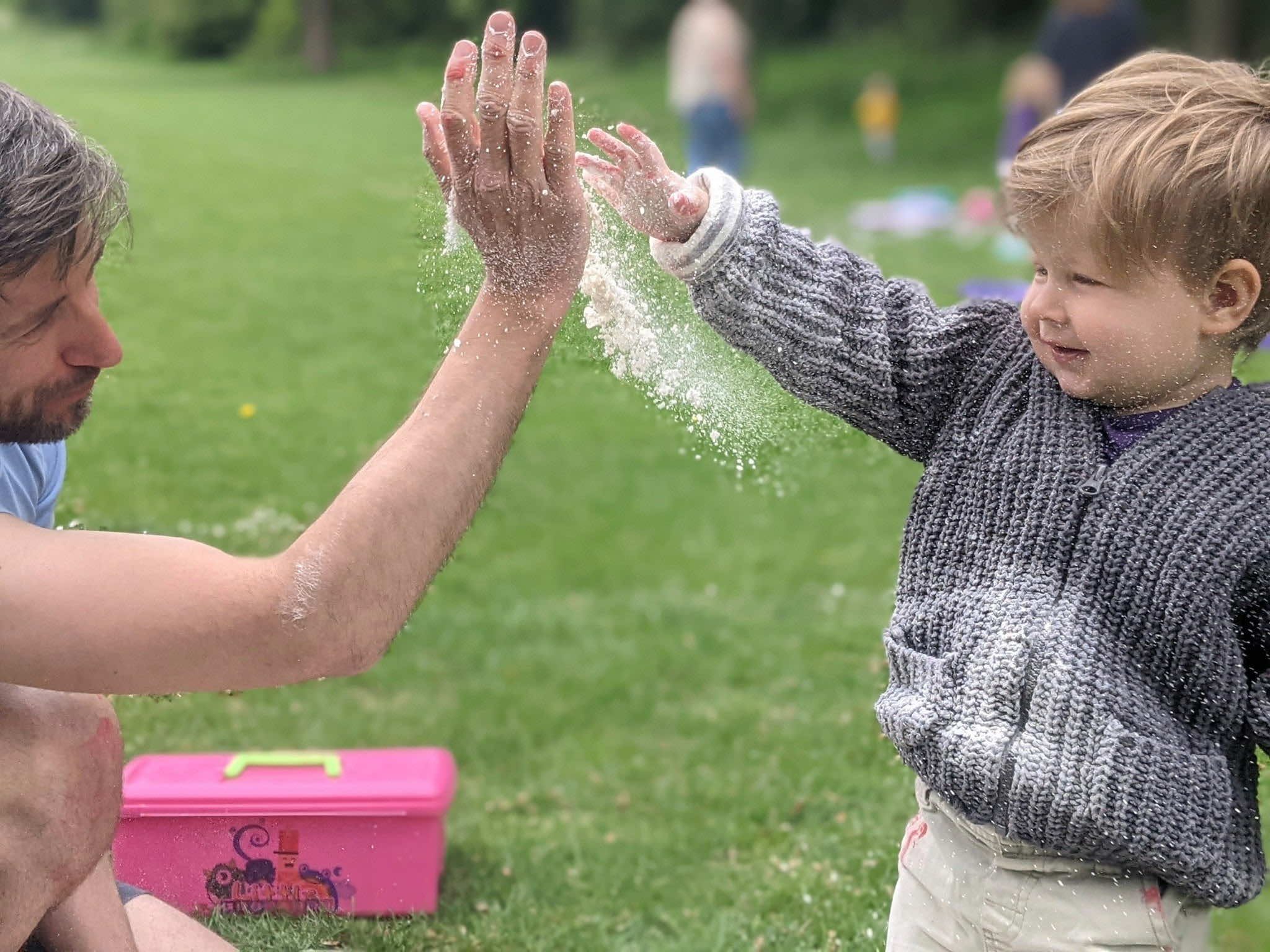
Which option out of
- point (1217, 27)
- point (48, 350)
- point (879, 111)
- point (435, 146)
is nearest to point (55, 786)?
point (48, 350)

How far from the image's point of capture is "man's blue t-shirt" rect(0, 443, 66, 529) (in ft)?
5.80

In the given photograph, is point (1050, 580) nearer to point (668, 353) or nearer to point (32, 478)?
point (668, 353)

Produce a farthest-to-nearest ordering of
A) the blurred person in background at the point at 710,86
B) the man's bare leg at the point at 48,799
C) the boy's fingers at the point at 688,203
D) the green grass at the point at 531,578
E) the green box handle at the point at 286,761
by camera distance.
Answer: the blurred person in background at the point at 710,86, the green grass at the point at 531,578, the green box handle at the point at 286,761, the boy's fingers at the point at 688,203, the man's bare leg at the point at 48,799

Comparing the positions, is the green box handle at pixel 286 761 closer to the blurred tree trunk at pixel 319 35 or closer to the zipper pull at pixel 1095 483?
the zipper pull at pixel 1095 483

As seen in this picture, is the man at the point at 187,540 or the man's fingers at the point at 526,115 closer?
the man at the point at 187,540

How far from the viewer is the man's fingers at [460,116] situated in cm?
161

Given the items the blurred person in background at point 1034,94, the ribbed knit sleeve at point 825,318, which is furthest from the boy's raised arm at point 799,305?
the blurred person in background at point 1034,94

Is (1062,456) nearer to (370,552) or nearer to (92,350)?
(370,552)

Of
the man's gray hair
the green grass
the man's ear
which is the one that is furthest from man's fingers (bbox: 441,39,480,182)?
the man's ear

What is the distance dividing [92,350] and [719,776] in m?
2.27

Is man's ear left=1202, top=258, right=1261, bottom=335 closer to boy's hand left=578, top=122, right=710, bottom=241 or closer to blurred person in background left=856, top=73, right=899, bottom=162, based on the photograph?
boy's hand left=578, top=122, right=710, bottom=241

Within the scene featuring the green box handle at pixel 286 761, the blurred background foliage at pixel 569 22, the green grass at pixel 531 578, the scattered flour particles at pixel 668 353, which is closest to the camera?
the scattered flour particles at pixel 668 353

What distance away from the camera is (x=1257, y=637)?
68.1 inches

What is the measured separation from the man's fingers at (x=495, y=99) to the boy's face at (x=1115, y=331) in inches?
26.6
